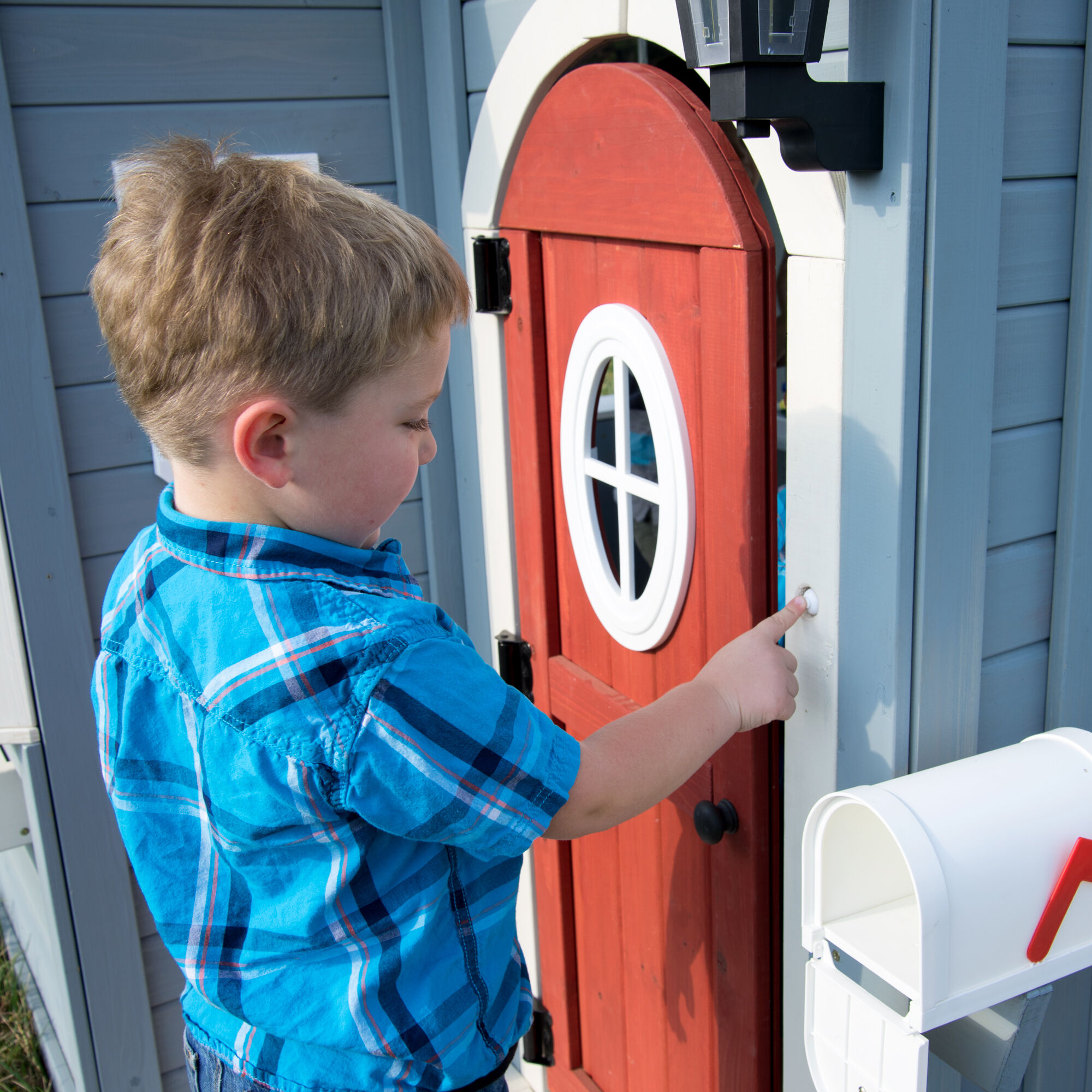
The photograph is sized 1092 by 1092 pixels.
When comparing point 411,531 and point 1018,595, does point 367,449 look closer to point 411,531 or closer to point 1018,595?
point 1018,595

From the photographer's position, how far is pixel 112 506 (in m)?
2.11

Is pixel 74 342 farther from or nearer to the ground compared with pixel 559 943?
farther from the ground

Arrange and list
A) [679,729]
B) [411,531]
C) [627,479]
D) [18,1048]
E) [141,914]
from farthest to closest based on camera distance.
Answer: [18,1048] → [411,531] → [141,914] → [627,479] → [679,729]

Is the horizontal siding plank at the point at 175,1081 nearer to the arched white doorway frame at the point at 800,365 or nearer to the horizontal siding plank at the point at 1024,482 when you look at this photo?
the arched white doorway frame at the point at 800,365

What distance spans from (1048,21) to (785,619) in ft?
2.35

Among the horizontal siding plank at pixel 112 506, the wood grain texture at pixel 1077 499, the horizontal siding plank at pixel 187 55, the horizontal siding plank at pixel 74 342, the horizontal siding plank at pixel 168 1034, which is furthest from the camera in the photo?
the horizontal siding plank at pixel 168 1034

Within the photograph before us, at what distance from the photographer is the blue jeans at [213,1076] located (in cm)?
121

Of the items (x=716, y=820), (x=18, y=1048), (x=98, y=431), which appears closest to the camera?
(x=716, y=820)

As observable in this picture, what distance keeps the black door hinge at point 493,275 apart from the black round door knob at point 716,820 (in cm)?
96

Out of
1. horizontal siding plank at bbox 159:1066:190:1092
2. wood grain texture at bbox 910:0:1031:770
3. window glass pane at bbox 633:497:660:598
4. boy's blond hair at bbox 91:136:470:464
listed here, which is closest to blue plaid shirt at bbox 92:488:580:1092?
boy's blond hair at bbox 91:136:470:464

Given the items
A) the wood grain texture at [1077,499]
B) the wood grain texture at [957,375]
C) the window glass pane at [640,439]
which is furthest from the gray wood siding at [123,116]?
the wood grain texture at [1077,499]

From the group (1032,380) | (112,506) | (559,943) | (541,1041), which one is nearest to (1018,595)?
(1032,380)

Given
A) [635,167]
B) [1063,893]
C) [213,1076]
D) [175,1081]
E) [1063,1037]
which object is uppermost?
[635,167]

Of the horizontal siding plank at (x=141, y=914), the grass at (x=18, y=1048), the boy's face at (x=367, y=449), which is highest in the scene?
the boy's face at (x=367, y=449)
